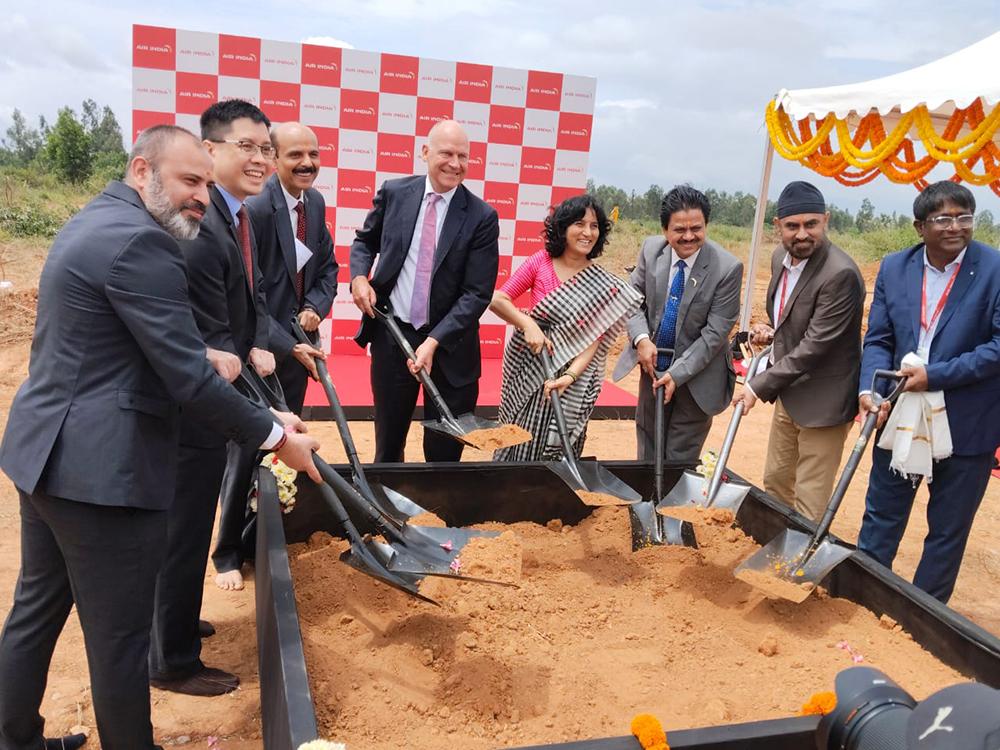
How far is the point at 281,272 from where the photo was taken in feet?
9.43

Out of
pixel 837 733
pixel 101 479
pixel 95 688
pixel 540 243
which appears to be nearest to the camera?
pixel 837 733

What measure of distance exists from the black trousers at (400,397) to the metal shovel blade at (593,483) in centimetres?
57

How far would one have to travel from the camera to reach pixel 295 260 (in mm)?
2904

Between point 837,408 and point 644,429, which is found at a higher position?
point 837,408

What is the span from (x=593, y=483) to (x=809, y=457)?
819 millimetres

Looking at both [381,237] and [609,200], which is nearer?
[381,237]

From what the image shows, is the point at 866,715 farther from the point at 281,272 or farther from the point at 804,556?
the point at 281,272

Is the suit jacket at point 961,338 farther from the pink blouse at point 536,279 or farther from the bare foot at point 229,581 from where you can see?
the bare foot at point 229,581

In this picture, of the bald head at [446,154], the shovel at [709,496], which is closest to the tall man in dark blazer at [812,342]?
the shovel at [709,496]

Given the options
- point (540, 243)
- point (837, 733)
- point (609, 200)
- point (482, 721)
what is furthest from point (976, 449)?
point (609, 200)

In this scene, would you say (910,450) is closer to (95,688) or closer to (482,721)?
(482,721)

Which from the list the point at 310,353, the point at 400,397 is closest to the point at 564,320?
the point at 400,397

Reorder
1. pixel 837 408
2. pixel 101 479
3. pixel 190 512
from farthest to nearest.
A: pixel 837 408 < pixel 190 512 < pixel 101 479

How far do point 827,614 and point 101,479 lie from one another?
77.2 inches
